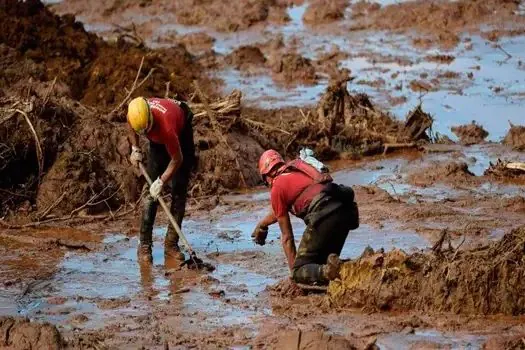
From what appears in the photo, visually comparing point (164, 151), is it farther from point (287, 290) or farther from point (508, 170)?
point (508, 170)

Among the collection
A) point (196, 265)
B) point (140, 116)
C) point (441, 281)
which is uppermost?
point (140, 116)

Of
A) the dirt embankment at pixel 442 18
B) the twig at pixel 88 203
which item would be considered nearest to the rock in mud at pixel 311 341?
the twig at pixel 88 203

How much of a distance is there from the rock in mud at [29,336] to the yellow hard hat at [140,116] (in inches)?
97.8

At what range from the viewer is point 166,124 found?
9.83 m

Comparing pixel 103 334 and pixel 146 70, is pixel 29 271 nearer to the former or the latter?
pixel 103 334

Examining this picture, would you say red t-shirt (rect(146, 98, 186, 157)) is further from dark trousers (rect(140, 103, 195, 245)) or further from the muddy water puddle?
the muddy water puddle

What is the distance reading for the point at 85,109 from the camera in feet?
43.6

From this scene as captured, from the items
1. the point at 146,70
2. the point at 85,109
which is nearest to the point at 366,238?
the point at 85,109

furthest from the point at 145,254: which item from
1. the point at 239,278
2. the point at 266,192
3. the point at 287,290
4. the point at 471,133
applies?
the point at 471,133

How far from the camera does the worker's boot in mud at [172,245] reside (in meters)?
10.4

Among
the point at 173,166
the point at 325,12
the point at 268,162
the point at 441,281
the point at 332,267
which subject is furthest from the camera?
the point at 325,12

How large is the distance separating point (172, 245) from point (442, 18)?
1370 cm

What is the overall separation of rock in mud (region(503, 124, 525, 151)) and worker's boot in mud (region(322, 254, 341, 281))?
21.5 ft

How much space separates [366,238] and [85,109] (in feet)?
14.0
